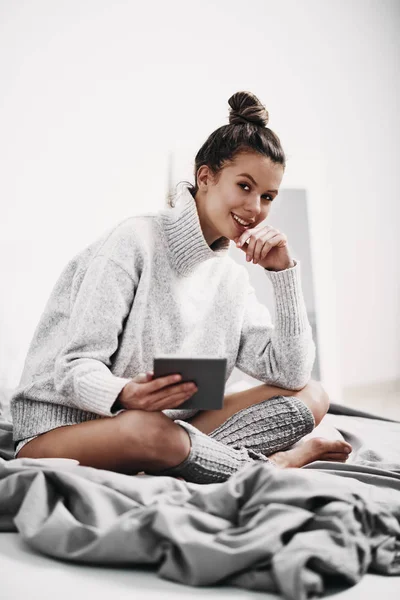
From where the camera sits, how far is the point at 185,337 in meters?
1.53

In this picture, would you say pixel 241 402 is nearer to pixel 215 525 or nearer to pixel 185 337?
pixel 185 337

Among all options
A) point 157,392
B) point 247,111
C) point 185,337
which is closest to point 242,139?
point 247,111

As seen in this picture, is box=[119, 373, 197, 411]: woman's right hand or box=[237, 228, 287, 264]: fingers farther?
box=[237, 228, 287, 264]: fingers

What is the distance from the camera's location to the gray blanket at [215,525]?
2.66 feet

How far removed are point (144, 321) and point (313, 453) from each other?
1.58 feet

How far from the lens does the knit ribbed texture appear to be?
1493mm

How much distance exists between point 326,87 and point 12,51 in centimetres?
179

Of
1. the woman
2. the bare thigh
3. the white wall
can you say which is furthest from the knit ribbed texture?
the white wall

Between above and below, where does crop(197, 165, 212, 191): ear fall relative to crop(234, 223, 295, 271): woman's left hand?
above

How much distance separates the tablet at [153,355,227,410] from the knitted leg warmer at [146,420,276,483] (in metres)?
0.09

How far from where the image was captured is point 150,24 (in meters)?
3.28

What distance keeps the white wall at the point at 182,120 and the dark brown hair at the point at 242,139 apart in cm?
100

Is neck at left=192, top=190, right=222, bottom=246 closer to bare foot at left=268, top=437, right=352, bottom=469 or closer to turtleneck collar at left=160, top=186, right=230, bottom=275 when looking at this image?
turtleneck collar at left=160, top=186, right=230, bottom=275

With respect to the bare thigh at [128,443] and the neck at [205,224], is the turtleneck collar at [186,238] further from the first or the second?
the bare thigh at [128,443]
